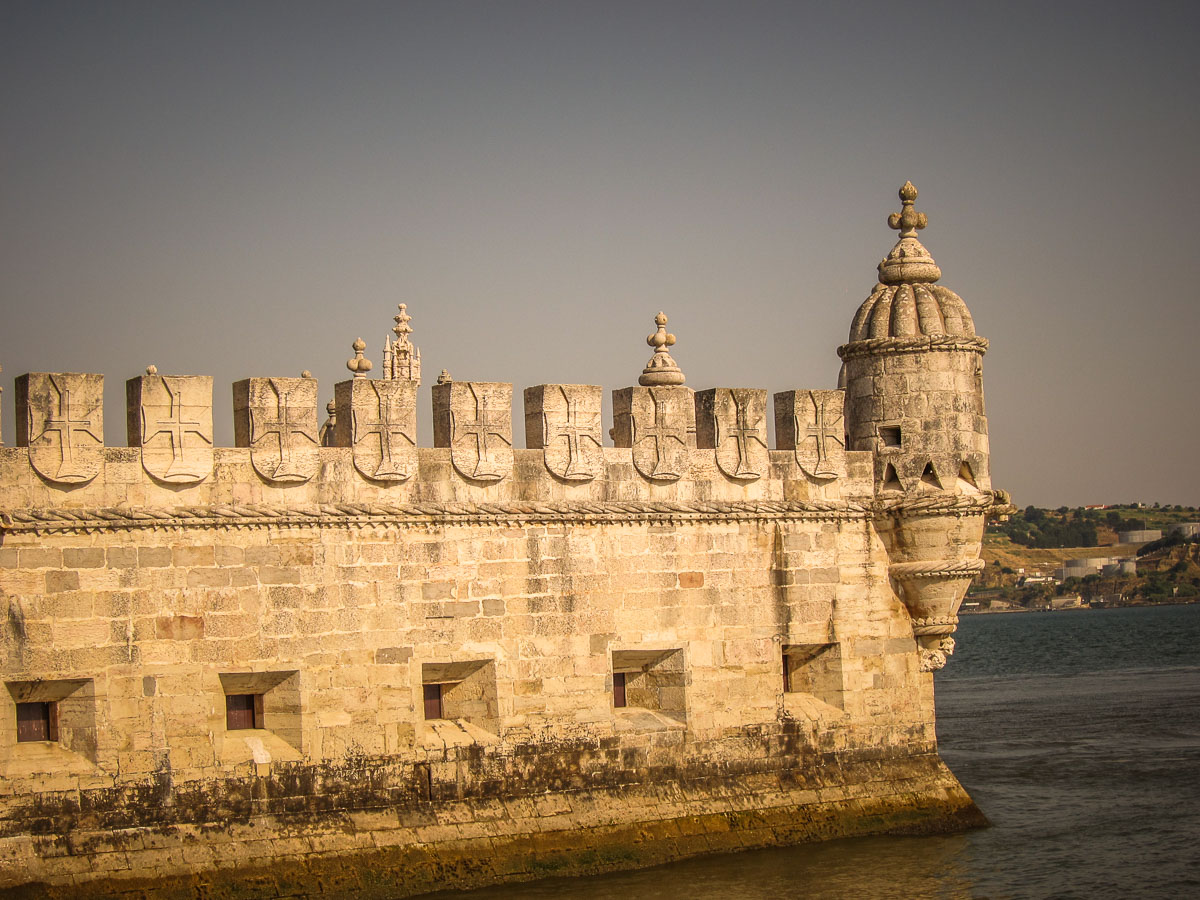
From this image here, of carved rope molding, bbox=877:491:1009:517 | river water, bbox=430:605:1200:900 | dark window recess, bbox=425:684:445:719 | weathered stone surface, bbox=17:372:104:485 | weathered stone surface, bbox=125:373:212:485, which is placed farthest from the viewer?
carved rope molding, bbox=877:491:1009:517

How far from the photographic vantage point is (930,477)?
57.7 ft

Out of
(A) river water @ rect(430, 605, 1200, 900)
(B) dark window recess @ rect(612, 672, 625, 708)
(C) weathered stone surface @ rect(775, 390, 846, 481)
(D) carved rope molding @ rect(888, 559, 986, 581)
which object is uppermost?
(C) weathered stone surface @ rect(775, 390, 846, 481)

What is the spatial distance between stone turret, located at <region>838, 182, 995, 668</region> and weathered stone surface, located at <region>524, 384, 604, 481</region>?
350cm

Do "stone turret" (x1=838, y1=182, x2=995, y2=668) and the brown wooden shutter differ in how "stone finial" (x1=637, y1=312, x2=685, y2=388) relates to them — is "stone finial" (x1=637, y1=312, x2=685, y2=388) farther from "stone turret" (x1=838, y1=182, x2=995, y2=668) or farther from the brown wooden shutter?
the brown wooden shutter

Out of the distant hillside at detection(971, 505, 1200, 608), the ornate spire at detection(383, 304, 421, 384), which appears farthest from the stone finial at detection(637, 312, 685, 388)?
the distant hillside at detection(971, 505, 1200, 608)

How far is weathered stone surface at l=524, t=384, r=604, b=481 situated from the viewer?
1576 cm

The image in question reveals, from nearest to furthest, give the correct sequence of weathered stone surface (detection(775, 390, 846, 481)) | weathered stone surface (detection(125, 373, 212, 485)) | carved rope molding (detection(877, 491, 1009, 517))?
weathered stone surface (detection(125, 373, 212, 485)) < weathered stone surface (detection(775, 390, 846, 481)) < carved rope molding (detection(877, 491, 1009, 517))

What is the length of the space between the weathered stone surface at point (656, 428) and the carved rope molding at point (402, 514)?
1.28ft

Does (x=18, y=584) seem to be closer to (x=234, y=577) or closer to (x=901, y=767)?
(x=234, y=577)

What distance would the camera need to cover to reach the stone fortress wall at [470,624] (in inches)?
535

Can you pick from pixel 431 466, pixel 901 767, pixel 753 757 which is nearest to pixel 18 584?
pixel 431 466

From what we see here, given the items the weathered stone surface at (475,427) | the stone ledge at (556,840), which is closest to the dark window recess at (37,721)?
the stone ledge at (556,840)

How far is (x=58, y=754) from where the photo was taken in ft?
44.4

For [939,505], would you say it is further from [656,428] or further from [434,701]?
[434,701]
